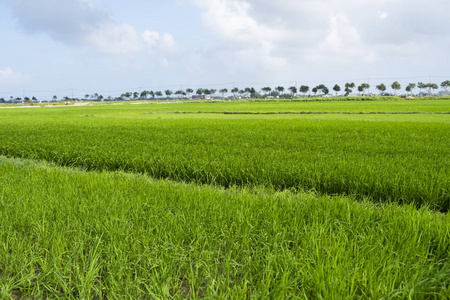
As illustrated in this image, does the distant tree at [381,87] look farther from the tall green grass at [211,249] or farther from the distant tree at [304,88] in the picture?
the tall green grass at [211,249]

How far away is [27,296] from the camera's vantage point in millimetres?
2545

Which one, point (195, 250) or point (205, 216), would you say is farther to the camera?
point (205, 216)

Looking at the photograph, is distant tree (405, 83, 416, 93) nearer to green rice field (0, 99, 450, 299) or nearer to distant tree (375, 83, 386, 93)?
distant tree (375, 83, 386, 93)

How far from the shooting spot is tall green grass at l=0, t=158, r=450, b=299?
2348mm

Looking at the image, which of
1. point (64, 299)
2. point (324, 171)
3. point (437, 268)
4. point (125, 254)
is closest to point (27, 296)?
point (64, 299)

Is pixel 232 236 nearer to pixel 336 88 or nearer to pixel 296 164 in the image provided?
pixel 296 164

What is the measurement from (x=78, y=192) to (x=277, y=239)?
3362 mm

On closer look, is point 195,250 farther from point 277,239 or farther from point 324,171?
point 324,171

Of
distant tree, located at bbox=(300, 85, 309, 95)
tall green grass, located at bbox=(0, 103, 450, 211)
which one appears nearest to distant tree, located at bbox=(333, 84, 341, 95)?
distant tree, located at bbox=(300, 85, 309, 95)

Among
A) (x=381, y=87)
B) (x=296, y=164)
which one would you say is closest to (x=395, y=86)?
→ (x=381, y=87)

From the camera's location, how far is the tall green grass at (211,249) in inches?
92.4

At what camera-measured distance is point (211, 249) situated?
9.68 feet

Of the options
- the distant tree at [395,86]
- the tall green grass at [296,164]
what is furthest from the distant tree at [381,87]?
the tall green grass at [296,164]

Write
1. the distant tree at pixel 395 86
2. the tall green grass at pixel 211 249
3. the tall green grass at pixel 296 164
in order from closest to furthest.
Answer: the tall green grass at pixel 211 249, the tall green grass at pixel 296 164, the distant tree at pixel 395 86
